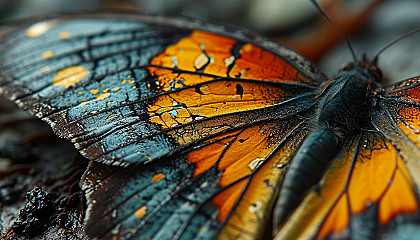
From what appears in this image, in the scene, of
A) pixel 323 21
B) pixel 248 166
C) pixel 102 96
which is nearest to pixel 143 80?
pixel 102 96

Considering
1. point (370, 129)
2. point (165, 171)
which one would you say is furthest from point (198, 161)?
point (370, 129)

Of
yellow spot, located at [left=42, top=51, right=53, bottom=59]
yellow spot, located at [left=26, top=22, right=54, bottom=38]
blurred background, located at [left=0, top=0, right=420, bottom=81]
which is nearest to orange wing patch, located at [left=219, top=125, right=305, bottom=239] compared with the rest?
yellow spot, located at [left=42, top=51, right=53, bottom=59]

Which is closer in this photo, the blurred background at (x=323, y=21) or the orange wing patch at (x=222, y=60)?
the orange wing patch at (x=222, y=60)

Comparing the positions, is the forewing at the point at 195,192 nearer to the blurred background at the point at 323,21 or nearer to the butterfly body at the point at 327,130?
the butterfly body at the point at 327,130

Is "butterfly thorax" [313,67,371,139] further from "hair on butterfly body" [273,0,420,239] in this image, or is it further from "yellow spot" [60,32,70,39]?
"yellow spot" [60,32,70,39]

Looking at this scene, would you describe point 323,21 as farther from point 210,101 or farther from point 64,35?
point 64,35

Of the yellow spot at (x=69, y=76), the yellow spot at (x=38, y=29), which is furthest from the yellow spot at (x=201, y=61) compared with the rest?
the yellow spot at (x=38, y=29)
